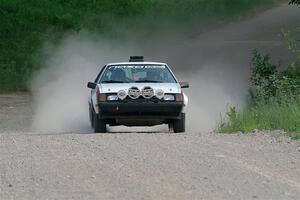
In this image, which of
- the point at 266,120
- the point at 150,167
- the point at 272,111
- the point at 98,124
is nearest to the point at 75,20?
the point at 98,124

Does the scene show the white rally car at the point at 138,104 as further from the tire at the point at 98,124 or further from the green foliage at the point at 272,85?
the green foliage at the point at 272,85

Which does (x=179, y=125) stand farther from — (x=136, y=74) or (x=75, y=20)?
(x=75, y=20)

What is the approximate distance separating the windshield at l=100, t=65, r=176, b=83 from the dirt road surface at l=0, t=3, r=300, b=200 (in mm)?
2737

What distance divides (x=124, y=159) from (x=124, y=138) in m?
2.93

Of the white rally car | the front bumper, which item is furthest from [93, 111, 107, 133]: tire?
the front bumper

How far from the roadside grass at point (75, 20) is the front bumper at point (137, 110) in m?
13.8

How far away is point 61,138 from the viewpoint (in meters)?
16.3

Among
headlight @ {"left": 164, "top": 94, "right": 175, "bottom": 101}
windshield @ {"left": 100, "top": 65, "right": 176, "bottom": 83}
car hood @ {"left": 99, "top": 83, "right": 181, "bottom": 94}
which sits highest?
windshield @ {"left": 100, "top": 65, "right": 176, "bottom": 83}

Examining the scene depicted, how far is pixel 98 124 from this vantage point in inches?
742

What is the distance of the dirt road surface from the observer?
35.0ft

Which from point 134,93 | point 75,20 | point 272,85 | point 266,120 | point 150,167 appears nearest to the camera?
point 150,167

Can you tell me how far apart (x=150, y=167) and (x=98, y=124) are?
662 cm

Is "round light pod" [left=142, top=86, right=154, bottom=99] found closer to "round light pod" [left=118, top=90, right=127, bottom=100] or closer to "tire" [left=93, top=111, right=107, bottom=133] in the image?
"round light pod" [left=118, top=90, right=127, bottom=100]

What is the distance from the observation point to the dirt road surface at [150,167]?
10664 mm
